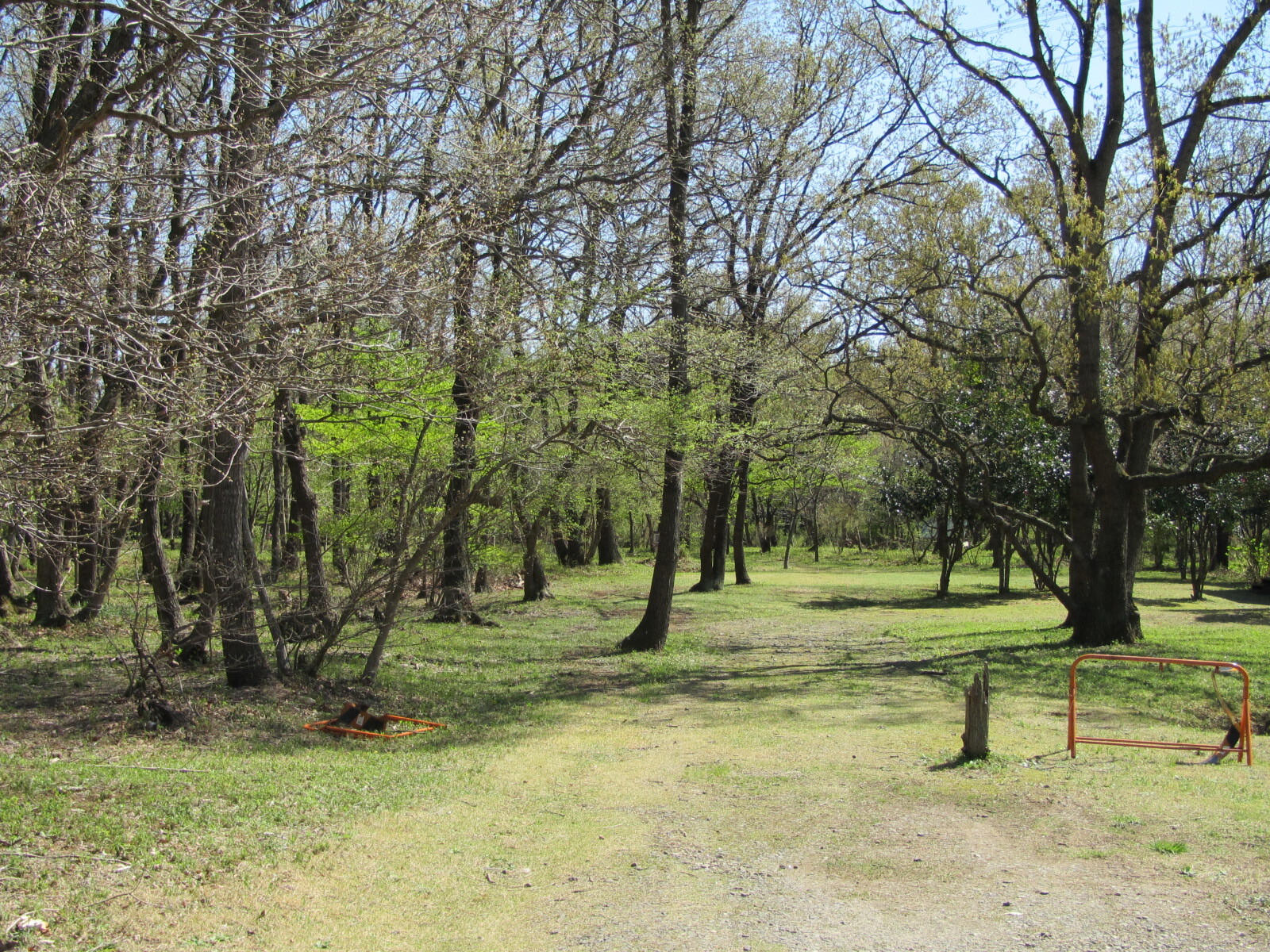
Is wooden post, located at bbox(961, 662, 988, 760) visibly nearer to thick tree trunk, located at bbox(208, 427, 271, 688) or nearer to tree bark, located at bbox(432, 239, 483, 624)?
tree bark, located at bbox(432, 239, 483, 624)

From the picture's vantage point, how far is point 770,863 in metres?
5.78

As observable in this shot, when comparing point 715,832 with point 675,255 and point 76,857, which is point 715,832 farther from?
point 675,255

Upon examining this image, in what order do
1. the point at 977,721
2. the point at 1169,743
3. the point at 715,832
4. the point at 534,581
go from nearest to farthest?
1. the point at 715,832
2. the point at 977,721
3. the point at 1169,743
4. the point at 534,581

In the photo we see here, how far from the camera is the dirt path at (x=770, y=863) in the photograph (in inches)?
185

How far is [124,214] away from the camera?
5.64 meters

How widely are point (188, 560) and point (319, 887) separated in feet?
21.0

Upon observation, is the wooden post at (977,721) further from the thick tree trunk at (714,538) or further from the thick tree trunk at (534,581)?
the thick tree trunk at (714,538)

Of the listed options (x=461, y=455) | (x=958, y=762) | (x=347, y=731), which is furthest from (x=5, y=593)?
(x=958, y=762)

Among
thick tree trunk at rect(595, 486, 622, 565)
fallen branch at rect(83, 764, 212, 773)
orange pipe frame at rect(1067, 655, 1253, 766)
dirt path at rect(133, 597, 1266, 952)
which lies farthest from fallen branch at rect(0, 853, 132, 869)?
thick tree trunk at rect(595, 486, 622, 565)

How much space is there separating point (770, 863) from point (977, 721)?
2.96 metres

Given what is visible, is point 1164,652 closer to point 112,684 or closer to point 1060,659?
point 1060,659

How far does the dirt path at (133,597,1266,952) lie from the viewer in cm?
469

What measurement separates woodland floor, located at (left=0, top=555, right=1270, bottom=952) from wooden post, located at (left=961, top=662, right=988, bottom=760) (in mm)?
302

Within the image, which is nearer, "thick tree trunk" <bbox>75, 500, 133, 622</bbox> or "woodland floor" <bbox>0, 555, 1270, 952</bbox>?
"woodland floor" <bbox>0, 555, 1270, 952</bbox>
